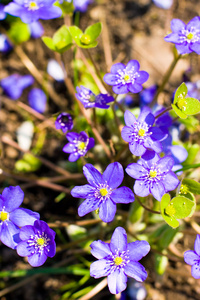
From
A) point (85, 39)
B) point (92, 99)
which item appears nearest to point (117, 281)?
point (92, 99)

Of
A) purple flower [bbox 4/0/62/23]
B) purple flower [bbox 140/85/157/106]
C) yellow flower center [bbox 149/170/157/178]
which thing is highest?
purple flower [bbox 4/0/62/23]

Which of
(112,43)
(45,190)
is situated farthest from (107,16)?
(45,190)

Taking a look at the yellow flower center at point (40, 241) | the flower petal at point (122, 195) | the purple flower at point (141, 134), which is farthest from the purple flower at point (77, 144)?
the yellow flower center at point (40, 241)

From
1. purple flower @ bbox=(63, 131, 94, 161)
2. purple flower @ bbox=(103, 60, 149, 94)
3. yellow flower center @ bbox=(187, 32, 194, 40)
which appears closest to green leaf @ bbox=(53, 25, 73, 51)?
purple flower @ bbox=(103, 60, 149, 94)

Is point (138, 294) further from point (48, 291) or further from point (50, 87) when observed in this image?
point (50, 87)

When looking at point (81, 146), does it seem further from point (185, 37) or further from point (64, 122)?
point (185, 37)

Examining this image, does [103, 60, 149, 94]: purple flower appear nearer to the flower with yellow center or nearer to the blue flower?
the flower with yellow center
